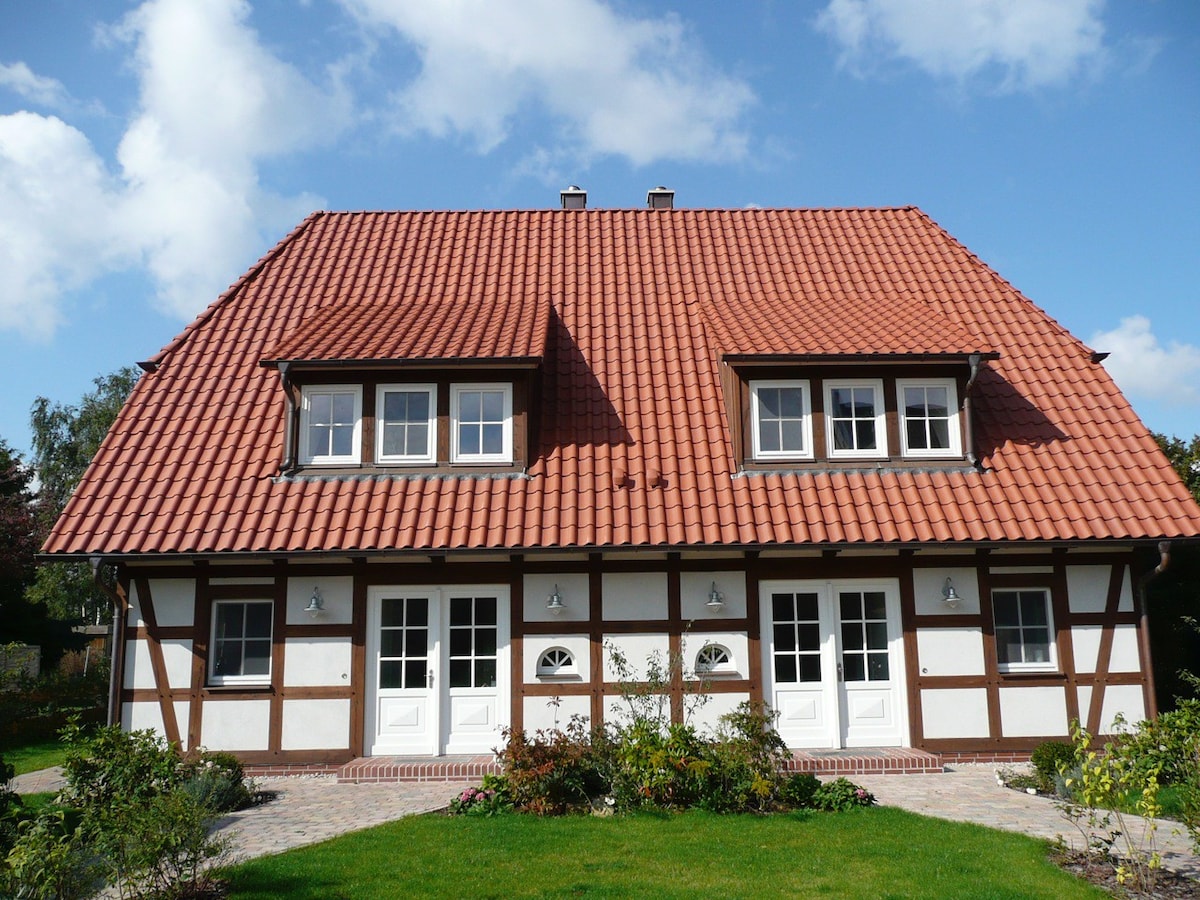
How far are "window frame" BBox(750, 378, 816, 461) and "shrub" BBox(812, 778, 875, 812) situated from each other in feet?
14.7

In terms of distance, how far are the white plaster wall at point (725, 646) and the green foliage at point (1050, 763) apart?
10.8 ft

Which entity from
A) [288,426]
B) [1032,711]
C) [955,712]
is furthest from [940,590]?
[288,426]

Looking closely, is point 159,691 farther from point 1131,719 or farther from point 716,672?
point 1131,719

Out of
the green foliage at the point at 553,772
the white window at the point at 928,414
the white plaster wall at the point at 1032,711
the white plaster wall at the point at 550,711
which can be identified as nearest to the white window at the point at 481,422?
the white plaster wall at the point at 550,711

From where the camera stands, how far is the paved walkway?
8.01 meters

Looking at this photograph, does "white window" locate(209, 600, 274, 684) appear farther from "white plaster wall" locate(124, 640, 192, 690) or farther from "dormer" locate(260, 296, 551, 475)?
"dormer" locate(260, 296, 551, 475)

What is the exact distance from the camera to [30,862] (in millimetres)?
5141

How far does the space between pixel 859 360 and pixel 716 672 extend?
14.6ft

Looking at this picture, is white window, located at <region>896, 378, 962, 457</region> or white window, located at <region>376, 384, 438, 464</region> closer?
white window, located at <region>376, 384, 438, 464</region>

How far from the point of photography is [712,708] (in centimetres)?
1120

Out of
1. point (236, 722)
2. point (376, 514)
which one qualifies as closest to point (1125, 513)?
point (376, 514)

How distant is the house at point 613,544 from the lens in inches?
440

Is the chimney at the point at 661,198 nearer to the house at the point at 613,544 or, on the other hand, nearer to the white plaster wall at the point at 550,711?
the house at the point at 613,544

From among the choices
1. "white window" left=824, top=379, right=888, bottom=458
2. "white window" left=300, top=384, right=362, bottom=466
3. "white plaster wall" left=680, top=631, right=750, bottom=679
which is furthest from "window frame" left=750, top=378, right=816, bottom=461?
"white window" left=300, top=384, right=362, bottom=466
